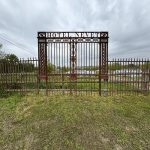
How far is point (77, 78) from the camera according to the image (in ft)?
30.7

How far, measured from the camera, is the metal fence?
9295 millimetres

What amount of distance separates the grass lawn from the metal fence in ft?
1.93

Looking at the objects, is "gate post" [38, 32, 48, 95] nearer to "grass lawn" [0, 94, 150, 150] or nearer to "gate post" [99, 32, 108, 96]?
"grass lawn" [0, 94, 150, 150]

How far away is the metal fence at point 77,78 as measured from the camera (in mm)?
9295

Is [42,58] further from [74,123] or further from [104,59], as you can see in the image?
[74,123]

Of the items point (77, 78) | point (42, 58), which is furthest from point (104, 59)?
point (42, 58)

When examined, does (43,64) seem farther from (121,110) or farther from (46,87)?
(121,110)

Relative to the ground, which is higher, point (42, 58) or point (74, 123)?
point (42, 58)

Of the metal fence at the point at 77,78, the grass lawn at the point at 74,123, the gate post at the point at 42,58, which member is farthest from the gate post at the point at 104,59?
the gate post at the point at 42,58

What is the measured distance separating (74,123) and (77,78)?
315 cm

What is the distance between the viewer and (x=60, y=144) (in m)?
5.52

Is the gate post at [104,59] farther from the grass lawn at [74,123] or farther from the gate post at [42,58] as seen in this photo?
the gate post at [42,58]

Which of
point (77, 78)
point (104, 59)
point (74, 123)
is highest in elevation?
point (104, 59)

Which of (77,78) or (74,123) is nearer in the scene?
(74,123)
